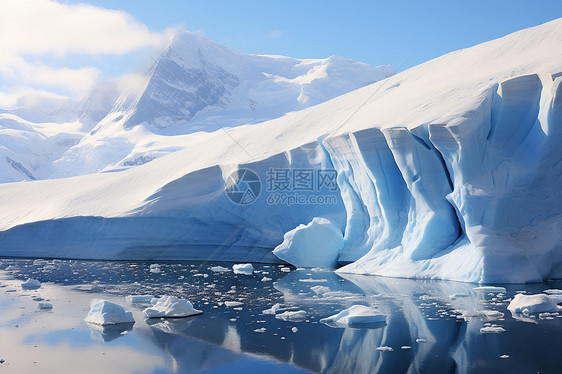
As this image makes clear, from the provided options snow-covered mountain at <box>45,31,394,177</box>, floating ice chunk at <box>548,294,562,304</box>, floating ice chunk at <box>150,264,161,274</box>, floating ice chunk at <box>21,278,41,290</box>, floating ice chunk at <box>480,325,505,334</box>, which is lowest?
floating ice chunk at <box>150,264,161,274</box>

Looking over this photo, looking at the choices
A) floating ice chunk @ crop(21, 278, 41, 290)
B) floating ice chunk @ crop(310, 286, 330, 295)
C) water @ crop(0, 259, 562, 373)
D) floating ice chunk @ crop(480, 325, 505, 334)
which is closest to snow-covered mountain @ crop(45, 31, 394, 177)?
floating ice chunk @ crop(21, 278, 41, 290)

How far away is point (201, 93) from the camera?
58906mm

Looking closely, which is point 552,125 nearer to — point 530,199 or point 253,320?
point 530,199

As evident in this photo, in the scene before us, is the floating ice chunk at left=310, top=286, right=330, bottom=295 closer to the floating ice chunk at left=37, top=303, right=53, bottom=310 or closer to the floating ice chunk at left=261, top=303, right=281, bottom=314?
the floating ice chunk at left=261, top=303, right=281, bottom=314

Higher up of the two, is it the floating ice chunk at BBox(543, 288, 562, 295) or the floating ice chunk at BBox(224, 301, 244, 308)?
the floating ice chunk at BBox(543, 288, 562, 295)

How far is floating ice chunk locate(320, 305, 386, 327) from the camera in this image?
22.4 ft

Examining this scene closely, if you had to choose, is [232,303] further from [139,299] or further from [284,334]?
[284,334]

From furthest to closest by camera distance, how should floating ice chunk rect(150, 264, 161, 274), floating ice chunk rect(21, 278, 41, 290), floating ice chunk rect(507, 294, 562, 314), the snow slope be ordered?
floating ice chunk rect(150, 264, 161, 274) < floating ice chunk rect(21, 278, 41, 290) < the snow slope < floating ice chunk rect(507, 294, 562, 314)

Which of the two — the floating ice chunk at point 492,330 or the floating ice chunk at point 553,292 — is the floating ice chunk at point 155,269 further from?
the floating ice chunk at point 492,330

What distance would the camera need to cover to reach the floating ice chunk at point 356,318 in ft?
22.4

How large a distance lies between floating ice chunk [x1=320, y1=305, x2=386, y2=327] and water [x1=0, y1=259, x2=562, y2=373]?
0.53 ft

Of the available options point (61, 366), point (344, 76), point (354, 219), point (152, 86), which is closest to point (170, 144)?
point (152, 86)

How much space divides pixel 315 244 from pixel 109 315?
20.2ft

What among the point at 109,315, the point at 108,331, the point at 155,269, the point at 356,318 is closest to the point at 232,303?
the point at 109,315
